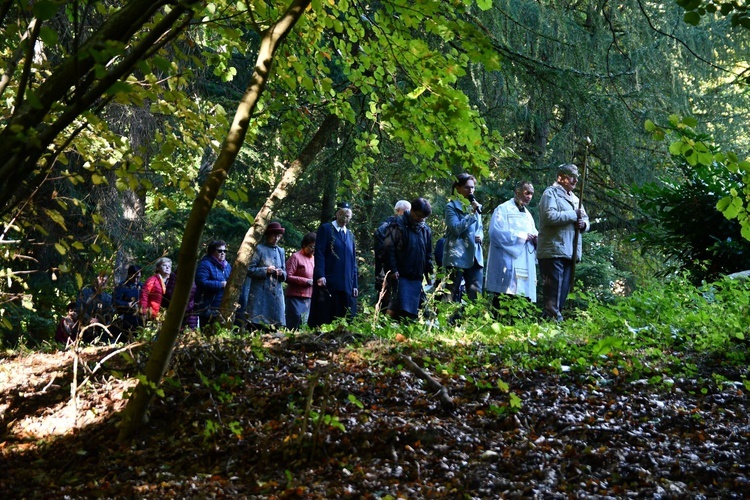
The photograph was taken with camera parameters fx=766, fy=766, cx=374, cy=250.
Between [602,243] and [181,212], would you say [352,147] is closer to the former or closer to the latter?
[181,212]

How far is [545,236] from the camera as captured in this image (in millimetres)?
8586

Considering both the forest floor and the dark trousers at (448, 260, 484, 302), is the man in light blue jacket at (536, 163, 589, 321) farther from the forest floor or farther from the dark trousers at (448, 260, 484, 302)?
the forest floor

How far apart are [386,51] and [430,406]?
225 centimetres

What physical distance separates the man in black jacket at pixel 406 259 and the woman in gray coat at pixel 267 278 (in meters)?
1.74

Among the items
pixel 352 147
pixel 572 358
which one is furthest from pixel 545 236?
pixel 572 358

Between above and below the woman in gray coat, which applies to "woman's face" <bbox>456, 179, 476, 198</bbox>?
above

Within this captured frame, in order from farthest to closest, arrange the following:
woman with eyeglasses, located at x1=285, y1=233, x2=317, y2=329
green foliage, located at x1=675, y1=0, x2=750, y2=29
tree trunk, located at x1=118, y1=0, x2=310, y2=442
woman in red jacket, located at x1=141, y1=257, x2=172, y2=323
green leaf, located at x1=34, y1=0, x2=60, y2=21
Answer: woman with eyeglasses, located at x1=285, y1=233, x2=317, y2=329 → woman in red jacket, located at x1=141, y1=257, x2=172, y2=323 → tree trunk, located at x1=118, y1=0, x2=310, y2=442 → green foliage, located at x1=675, y1=0, x2=750, y2=29 → green leaf, located at x1=34, y1=0, x2=60, y2=21

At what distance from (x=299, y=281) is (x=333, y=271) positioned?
1.03m

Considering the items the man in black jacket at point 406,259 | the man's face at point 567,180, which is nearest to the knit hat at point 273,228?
the man in black jacket at point 406,259

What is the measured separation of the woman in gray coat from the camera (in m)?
9.46

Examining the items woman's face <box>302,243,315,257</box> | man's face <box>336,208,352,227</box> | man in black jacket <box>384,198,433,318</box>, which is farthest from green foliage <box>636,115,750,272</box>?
woman's face <box>302,243,315,257</box>

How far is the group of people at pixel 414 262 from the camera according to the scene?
8.42 metres

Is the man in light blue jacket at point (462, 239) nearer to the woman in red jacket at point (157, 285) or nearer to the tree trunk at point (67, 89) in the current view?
the woman in red jacket at point (157, 285)

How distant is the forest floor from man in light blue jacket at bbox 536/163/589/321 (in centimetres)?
315
